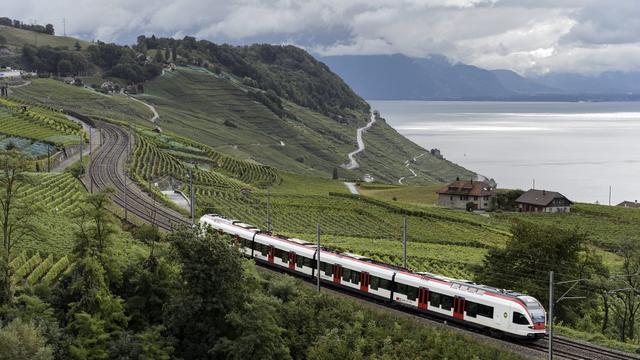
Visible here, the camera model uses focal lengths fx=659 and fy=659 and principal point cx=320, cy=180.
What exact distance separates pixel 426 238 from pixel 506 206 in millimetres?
43817

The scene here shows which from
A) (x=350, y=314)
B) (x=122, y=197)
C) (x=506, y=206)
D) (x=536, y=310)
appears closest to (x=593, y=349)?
(x=536, y=310)

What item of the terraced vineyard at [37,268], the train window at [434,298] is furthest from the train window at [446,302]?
the terraced vineyard at [37,268]

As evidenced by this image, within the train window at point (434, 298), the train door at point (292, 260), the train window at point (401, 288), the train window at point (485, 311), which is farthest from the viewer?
the train door at point (292, 260)

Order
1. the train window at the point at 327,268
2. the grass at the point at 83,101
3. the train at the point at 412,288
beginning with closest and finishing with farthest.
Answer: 1. the train at the point at 412,288
2. the train window at the point at 327,268
3. the grass at the point at 83,101

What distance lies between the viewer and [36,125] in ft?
345

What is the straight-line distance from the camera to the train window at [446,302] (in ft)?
117

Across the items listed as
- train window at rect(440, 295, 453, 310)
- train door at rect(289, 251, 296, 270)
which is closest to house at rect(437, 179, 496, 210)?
train door at rect(289, 251, 296, 270)

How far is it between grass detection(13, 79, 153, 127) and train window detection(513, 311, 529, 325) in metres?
128

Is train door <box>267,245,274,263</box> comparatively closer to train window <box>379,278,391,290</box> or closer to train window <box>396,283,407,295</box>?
train window <box>379,278,391,290</box>

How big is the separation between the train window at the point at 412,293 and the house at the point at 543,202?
75274 mm

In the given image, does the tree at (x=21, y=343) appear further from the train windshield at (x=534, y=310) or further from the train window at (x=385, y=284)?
the train windshield at (x=534, y=310)

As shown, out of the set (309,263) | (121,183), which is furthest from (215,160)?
(309,263)

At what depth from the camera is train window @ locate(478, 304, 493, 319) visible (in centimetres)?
3372

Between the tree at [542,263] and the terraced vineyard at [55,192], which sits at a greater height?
the terraced vineyard at [55,192]
